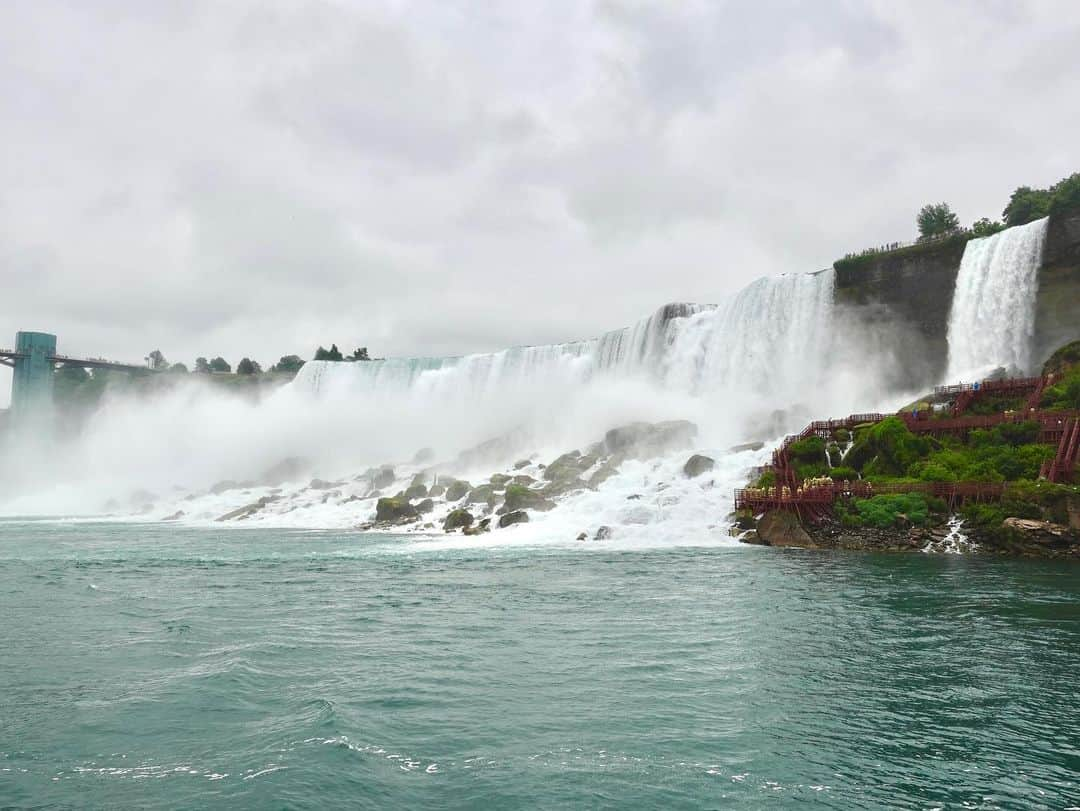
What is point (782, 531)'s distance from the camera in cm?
2861

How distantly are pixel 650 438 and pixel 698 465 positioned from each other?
26.5 feet

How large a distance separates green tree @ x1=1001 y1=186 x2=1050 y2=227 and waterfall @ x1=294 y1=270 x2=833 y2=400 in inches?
465

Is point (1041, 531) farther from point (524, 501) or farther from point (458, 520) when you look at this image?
point (458, 520)

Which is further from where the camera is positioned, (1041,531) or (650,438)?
(650,438)

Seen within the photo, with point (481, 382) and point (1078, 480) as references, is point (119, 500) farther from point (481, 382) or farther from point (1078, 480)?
point (1078, 480)

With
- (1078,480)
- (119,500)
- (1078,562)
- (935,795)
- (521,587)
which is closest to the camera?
(935,795)

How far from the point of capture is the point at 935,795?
7301 millimetres

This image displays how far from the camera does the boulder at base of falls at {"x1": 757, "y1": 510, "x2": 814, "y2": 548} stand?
28.3 metres

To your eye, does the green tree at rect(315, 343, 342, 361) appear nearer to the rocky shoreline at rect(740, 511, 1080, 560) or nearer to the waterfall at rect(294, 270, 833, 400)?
the waterfall at rect(294, 270, 833, 400)

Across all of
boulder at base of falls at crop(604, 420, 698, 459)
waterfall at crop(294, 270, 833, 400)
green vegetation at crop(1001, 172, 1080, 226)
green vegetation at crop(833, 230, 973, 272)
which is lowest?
boulder at base of falls at crop(604, 420, 698, 459)

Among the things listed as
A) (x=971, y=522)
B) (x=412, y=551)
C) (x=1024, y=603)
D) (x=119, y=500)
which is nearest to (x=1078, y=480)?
(x=971, y=522)

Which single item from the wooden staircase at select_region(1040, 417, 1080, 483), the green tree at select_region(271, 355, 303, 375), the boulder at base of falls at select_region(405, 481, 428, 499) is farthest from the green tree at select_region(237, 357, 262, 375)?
the wooden staircase at select_region(1040, 417, 1080, 483)

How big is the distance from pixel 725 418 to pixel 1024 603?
3331 cm

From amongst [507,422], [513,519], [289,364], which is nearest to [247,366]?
[289,364]
